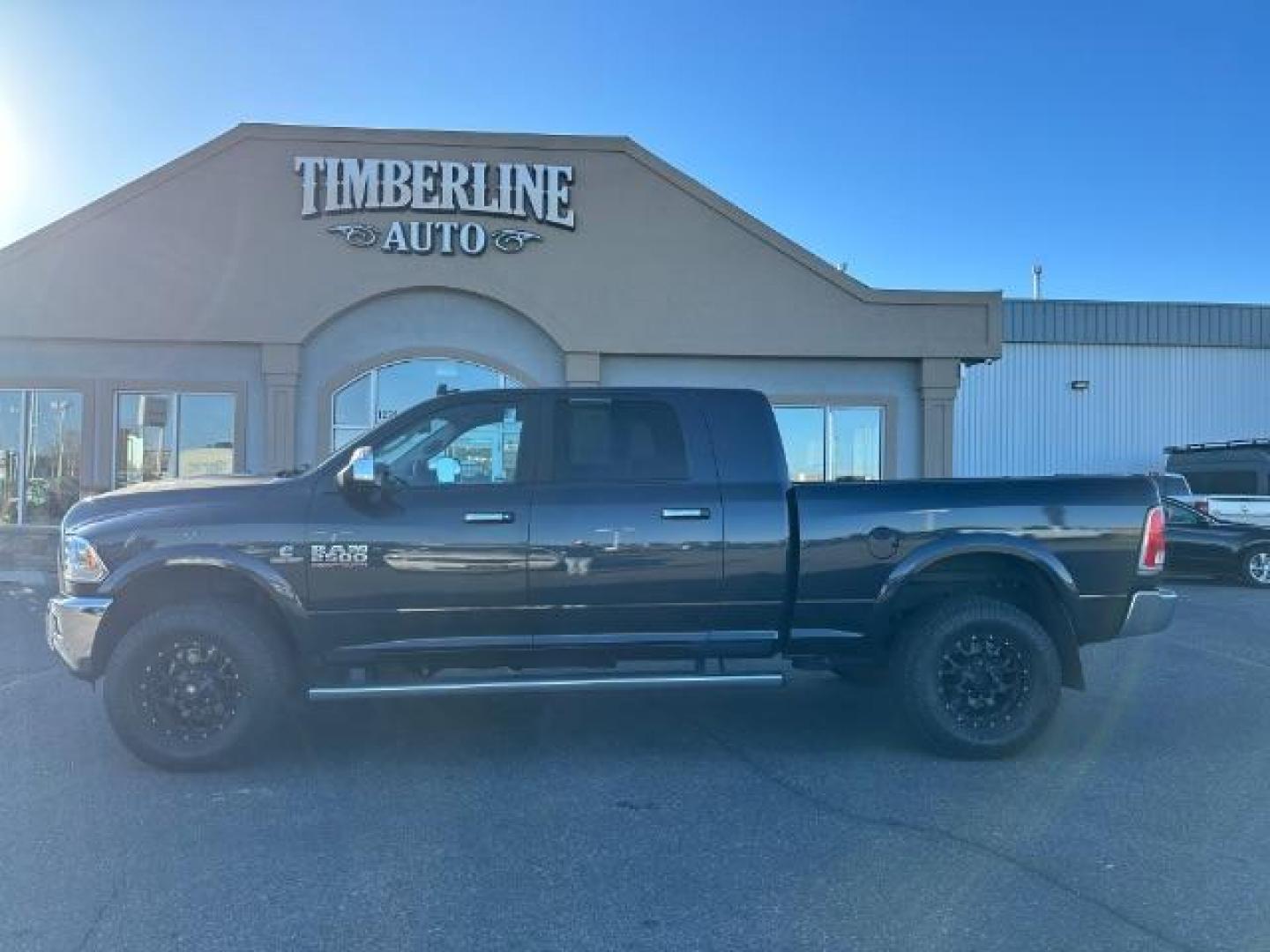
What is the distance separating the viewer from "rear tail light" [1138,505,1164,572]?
652cm

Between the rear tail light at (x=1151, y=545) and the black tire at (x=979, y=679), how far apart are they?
0.71m

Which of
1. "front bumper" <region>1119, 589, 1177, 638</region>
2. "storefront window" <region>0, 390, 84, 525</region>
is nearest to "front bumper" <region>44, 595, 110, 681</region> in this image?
"front bumper" <region>1119, 589, 1177, 638</region>

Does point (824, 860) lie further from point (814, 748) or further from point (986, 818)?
point (814, 748)

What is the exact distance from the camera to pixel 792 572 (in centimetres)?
639

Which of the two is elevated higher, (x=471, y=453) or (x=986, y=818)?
(x=471, y=453)

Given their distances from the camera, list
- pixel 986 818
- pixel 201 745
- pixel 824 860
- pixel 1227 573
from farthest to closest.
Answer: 1. pixel 1227 573
2. pixel 201 745
3. pixel 986 818
4. pixel 824 860

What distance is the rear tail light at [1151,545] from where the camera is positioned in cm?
652

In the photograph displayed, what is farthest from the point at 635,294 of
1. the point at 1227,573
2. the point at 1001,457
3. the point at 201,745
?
the point at 1001,457

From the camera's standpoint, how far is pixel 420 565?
6.11 m

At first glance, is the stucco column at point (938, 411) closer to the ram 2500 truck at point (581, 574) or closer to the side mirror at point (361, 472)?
the ram 2500 truck at point (581, 574)

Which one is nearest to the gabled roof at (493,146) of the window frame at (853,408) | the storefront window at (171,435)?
the window frame at (853,408)

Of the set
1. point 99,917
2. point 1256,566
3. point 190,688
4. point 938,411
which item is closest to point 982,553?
point 190,688

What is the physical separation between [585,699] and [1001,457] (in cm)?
2252

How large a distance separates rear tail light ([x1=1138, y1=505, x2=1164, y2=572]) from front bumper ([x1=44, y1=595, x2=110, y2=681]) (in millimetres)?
5727
